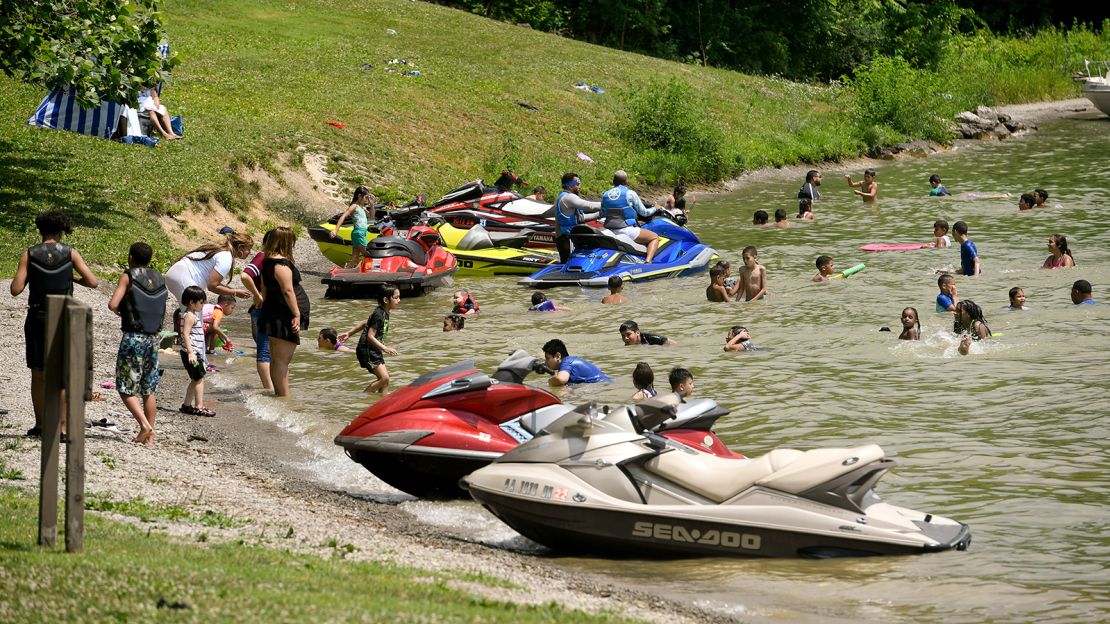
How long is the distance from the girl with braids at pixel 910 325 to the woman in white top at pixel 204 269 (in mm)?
8373

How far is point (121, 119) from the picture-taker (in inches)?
1102

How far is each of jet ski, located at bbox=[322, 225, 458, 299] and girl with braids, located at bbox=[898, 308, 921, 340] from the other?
335 inches

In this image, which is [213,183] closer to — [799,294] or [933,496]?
[799,294]

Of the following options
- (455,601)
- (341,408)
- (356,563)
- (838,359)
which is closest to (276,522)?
(356,563)

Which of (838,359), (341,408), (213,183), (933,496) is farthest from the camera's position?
(213,183)

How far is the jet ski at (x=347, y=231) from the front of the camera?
77.7ft

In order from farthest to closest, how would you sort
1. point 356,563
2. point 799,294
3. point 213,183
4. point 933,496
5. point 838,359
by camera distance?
point 213,183 → point 799,294 → point 838,359 → point 933,496 → point 356,563

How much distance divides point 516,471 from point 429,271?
13033mm

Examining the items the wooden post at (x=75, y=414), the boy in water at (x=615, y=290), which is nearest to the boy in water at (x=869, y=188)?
the boy in water at (x=615, y=290)

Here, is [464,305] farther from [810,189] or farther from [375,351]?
[810,189]

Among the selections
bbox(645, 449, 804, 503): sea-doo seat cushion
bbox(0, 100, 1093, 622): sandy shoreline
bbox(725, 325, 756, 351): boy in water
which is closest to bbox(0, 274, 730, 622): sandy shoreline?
bbox(0, 100, 1093, 622): sandy shoreline

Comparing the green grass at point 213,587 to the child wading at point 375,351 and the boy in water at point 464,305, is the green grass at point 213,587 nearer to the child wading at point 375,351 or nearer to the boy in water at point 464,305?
the child wading at point 375,351

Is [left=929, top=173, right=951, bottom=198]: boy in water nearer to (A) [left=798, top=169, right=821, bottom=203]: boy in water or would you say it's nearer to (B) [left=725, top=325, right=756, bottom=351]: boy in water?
(A) [left=798, top=169, right=821, bottom=203]: boy in water

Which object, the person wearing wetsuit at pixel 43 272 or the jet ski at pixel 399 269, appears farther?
the jet ski at pixel 399 269
